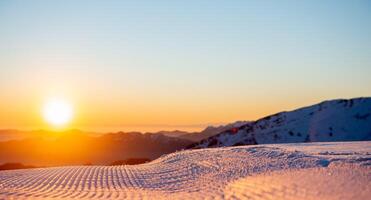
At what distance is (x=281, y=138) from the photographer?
126 ft

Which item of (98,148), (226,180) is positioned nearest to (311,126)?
(226,180)

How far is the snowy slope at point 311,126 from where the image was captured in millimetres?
35606

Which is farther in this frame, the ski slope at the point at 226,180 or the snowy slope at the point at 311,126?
the snowy slope at the point at 311,126

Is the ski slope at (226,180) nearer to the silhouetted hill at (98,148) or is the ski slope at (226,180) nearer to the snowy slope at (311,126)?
the snowy slope at (311,126)

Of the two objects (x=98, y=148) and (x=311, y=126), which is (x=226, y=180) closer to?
(x=311, y=126)

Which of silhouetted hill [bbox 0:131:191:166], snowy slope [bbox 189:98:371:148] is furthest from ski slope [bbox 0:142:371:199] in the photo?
silhouetted hill [bbox 0:131:191:166]

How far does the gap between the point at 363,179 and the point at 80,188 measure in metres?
7.62

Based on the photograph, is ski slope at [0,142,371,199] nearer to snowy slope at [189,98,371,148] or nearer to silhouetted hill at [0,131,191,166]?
snowy slope at [189,98,371,148]

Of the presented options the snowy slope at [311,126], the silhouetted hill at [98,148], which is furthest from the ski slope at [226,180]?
the silhouetted hill at [98,148]

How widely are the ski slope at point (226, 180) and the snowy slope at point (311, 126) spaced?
21.0m

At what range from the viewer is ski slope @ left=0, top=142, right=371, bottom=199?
29.6 ft

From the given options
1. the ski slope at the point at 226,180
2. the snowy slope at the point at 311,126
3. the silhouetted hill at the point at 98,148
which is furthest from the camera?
the silhouetted hill at the point at 98,148

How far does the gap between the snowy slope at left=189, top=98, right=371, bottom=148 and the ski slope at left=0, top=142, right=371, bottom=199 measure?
2097 cm

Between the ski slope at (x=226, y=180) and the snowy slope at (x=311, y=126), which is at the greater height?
the snowy slope at (x=311, y=126)
